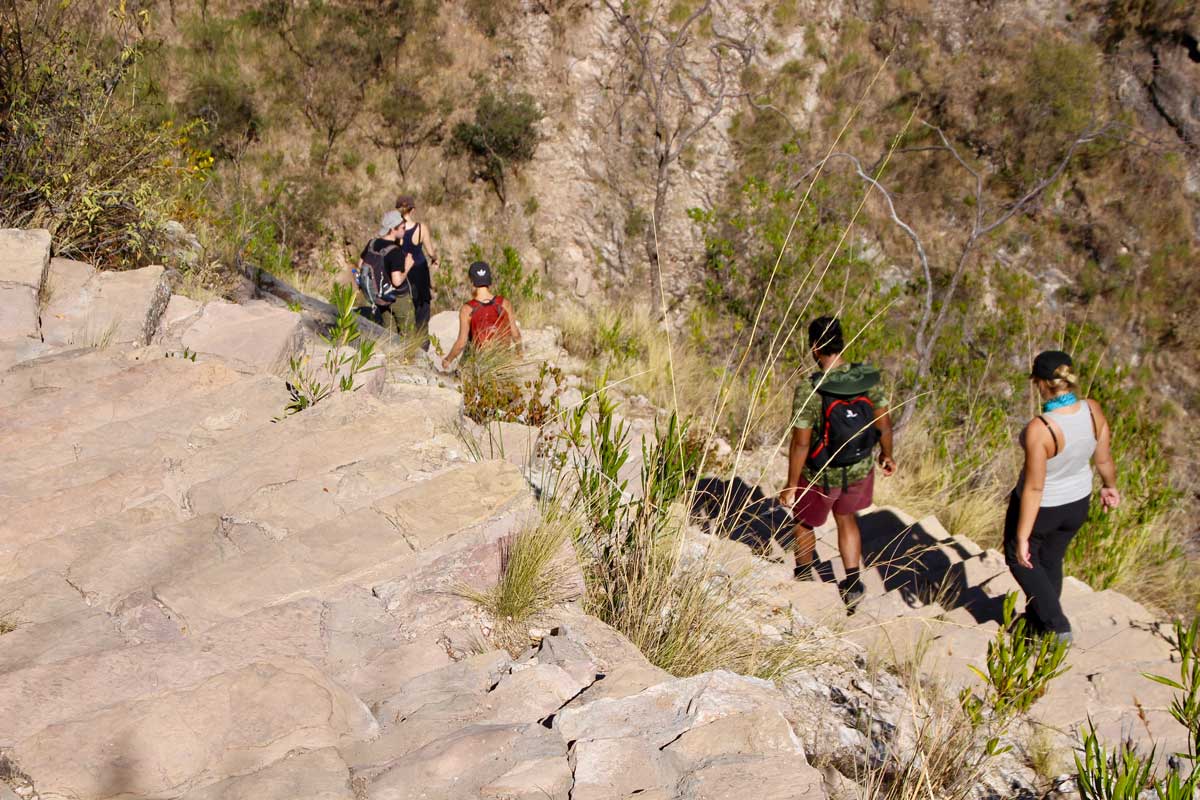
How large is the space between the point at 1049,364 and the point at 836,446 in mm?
974

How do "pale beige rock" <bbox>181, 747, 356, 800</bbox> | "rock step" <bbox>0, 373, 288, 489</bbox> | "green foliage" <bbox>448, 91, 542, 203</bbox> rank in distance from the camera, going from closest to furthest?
"pale beige rock" <bbox>181, 747, 356, 800</bbox>, "rock step" <bbox>0, 373, 288, 489</bbox>, "green foliage" <bbox>448, 91, 542, 203</bbox>

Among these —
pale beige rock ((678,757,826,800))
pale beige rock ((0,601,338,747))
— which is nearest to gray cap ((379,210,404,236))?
pale beige rock ((0,601,338,747))

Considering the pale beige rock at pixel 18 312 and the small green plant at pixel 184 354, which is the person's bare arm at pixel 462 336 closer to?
the small green plant at pixel 184 354

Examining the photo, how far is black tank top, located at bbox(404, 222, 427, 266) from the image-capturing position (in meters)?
6.98

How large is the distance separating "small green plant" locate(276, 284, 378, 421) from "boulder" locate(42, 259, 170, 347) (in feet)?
2.52

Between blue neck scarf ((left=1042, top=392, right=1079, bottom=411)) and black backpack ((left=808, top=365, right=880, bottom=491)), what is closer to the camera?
blue neck scarf ((left=1042, top=392, right=1079, bottom=411))

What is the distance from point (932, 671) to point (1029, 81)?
1561 cm

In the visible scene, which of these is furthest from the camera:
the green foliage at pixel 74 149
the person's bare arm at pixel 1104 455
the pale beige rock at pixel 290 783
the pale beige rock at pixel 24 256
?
the green foliage at pixel 74 149

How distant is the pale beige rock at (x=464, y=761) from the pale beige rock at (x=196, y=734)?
20 cm

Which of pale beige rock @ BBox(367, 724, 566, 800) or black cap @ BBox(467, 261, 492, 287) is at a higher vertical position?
black cap @ BBox(467, 261, 492, 287)

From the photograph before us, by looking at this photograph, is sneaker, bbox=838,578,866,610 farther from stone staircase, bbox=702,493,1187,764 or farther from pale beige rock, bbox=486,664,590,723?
Answer: pale beige rock, bbox=486,664,590,723

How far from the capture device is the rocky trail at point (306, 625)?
6.67 feet

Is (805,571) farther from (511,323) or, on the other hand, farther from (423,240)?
(423,240)

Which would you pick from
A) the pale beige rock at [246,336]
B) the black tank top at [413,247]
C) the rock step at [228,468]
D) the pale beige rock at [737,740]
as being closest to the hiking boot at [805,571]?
the rock step at [228,468]
